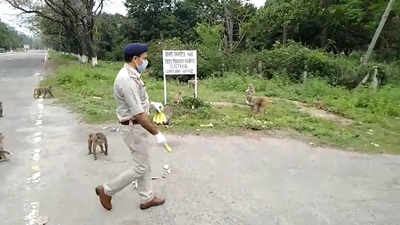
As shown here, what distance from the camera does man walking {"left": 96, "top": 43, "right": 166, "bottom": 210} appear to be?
12.0 ft

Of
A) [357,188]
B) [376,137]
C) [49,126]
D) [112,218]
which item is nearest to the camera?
[112,218]

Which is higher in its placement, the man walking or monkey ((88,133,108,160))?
the man walking

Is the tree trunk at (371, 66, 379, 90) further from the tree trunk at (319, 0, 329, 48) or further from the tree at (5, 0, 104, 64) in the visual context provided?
the tree at (5, 0, 104, 64)

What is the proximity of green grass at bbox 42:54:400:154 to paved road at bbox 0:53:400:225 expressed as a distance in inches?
32.8

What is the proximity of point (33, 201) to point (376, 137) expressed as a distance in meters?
6.56

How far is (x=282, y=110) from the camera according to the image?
9.95 meters

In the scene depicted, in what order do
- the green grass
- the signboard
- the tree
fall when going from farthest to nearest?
the tree, the signboard, the green grass

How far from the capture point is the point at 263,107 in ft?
29.8

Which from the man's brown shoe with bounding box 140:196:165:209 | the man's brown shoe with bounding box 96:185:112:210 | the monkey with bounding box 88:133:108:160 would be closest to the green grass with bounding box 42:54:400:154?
the monkey with bounding box 88:133:108:160

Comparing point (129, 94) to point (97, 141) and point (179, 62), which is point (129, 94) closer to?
point (97, 141)

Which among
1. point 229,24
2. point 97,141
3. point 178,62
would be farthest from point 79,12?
point 97,141

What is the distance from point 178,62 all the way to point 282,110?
126 inches

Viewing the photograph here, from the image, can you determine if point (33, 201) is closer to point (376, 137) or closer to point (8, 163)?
point (8, 163)

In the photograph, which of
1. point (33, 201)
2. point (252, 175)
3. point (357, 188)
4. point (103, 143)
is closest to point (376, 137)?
point (357, 188)
